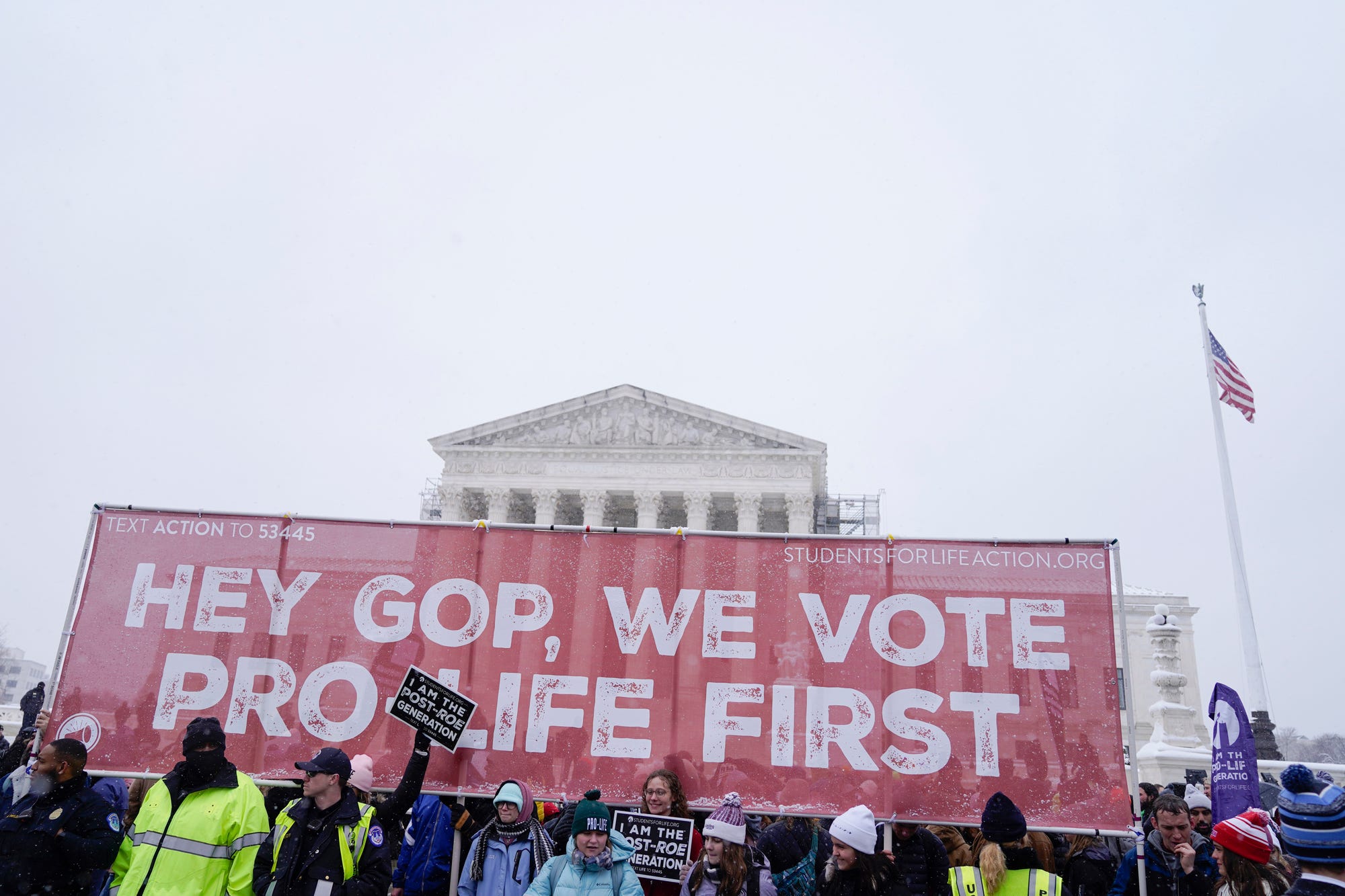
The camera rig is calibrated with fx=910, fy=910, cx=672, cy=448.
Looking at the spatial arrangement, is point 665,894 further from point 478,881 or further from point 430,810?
point 430,810

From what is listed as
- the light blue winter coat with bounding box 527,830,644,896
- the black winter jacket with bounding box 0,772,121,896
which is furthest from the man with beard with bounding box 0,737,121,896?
the light blue winter coat with bounding box 527,830,644,896

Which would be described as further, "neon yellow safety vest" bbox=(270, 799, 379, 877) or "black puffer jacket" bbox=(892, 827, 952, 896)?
"black puffer jacket" bbox=(892, 827, 952, 896)

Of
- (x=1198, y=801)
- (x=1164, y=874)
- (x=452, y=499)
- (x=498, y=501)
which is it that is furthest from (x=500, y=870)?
(x=452, y=499)

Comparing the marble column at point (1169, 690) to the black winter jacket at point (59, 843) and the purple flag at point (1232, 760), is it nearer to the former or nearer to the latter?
the purple flag at point (1232, 760)

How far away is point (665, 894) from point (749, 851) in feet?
2.34

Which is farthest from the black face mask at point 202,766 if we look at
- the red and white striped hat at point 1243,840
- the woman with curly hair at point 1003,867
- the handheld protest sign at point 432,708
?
the red and white striped hat at point 1243,840

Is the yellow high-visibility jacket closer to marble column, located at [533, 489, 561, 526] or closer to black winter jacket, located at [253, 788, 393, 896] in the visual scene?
black winter jacket, located at [253, 788, 393, 896]

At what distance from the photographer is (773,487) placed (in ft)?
155

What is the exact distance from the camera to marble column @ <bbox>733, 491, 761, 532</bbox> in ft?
154

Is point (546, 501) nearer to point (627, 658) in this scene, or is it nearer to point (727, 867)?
point (627, 658)

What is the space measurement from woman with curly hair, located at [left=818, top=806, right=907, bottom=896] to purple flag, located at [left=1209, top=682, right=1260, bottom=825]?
3.48 meters

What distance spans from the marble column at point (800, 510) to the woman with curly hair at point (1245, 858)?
41752 mm

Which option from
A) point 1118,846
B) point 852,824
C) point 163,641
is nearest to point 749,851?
point 852,824

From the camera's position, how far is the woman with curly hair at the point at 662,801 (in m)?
5.64
